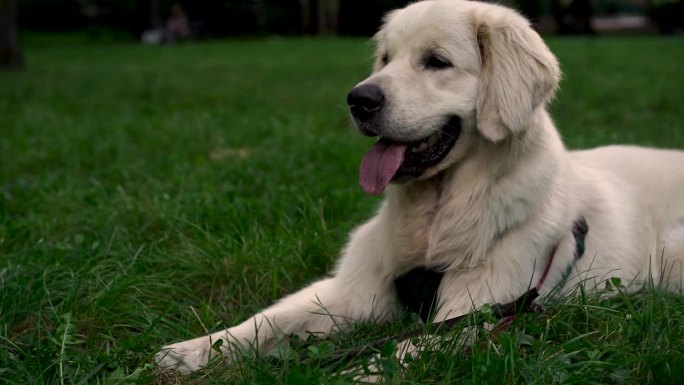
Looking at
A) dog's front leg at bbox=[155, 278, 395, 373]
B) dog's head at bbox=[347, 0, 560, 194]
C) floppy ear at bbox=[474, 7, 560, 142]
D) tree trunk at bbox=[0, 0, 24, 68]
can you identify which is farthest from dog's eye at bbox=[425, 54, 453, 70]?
tree trunk at bbox=[0, 0, 24, 68]

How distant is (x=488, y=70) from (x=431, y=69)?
0.73 ft

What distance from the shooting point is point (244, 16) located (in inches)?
1649

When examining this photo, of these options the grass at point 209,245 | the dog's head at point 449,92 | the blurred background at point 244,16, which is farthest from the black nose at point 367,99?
the blurred background at point 244,16

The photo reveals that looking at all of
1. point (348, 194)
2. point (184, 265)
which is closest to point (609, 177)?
point (348, 194)

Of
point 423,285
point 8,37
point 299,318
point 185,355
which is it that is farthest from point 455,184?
point 8,37

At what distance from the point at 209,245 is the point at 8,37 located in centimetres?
1515

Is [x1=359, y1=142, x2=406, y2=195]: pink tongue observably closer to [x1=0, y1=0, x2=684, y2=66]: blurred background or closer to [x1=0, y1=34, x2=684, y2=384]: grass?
[x1=0, y1=34, x2=684, y2=384]: grass

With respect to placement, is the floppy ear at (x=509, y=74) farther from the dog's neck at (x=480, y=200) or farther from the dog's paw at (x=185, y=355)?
the dog's paw at (x=185, y=355)

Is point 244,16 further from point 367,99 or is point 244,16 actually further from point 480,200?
point 480,200

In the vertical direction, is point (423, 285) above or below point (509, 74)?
below

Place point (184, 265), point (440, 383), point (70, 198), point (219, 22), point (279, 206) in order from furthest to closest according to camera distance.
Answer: point (219, 22) → point (70, 198) → point (279, 206) → point (184, 265) → point (440, 383)

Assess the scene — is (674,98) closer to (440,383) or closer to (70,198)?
(70,198)

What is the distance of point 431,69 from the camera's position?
3.15 metres

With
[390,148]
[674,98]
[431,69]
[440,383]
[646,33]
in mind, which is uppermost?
[431,69]
